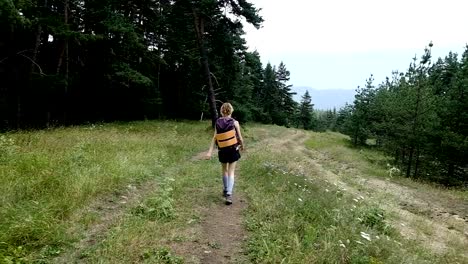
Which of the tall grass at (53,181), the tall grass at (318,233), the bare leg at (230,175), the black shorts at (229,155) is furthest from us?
the bare leg at (230,175)

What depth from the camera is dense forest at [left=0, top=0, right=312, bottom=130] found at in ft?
73.6

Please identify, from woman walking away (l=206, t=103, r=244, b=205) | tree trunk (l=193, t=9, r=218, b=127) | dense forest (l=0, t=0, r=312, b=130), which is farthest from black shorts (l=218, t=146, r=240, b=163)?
tree trunk (l=193, t=9, r=218, b=127)

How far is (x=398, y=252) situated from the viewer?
611 centimetres

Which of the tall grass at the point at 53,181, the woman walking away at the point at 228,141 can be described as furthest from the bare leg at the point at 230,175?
the tall grass at the point at 53,181

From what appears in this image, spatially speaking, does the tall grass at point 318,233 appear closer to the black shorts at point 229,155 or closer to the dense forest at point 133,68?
the black shorts at point 229,155

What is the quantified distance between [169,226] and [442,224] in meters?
10.2

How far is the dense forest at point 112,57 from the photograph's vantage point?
2244 cm

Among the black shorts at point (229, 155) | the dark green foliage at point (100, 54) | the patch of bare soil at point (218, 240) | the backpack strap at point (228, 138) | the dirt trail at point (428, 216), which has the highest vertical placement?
the dark green foliage at point (100, 54)

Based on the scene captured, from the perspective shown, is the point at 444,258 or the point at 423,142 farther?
the point at 423,142

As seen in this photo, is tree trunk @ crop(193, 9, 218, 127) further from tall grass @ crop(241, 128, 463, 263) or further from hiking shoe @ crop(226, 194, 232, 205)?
hiking shoe @ crop(226, 194, 232, 205)

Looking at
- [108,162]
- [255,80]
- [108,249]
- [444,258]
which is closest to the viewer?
[108,249]

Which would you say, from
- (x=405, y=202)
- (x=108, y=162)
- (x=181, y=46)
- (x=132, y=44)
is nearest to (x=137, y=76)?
(x=132, y=44)

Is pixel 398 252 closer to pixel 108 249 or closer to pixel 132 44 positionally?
pixel 108 249

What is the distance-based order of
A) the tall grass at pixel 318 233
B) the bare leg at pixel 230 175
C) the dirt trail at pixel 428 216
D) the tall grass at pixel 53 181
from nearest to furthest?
the tall grass at pixel 53 181
the tall grass at pixel 318 233
the bare leg at pixel 230 175
the dirt trail at pixel 428 216
